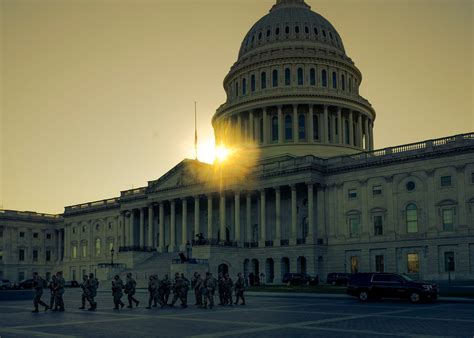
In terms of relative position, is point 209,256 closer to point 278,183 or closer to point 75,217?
point 278,183

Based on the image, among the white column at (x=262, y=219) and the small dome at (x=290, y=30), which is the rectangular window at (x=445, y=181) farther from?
the small dome at (x=290, y=30)

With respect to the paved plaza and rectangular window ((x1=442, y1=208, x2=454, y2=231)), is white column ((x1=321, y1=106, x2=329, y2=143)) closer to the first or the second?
rectangular window ((x1=442, y1=208, x2=454, y2=231))

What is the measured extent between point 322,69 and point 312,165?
1078 inches

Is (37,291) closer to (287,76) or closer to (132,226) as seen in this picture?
(132,226)

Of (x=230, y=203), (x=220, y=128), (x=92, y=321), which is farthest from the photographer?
(x=220, y=128)

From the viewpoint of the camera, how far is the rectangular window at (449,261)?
6137 cm

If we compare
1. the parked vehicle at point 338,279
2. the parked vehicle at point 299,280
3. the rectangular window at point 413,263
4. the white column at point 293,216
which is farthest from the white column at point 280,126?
the parked vehicle at point 338,279

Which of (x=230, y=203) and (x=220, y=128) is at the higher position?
(x=220, y=128)

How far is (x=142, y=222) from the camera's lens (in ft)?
306

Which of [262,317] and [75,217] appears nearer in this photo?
[262,317]

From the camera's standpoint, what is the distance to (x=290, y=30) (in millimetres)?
97938

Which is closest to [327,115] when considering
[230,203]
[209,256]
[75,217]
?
[230,203]

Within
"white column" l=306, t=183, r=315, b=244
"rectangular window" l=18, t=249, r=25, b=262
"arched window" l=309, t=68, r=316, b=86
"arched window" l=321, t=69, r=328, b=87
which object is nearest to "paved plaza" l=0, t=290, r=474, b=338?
"white column" l=306, t=183, r=315, b=244

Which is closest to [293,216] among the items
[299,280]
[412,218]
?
[299,280]
